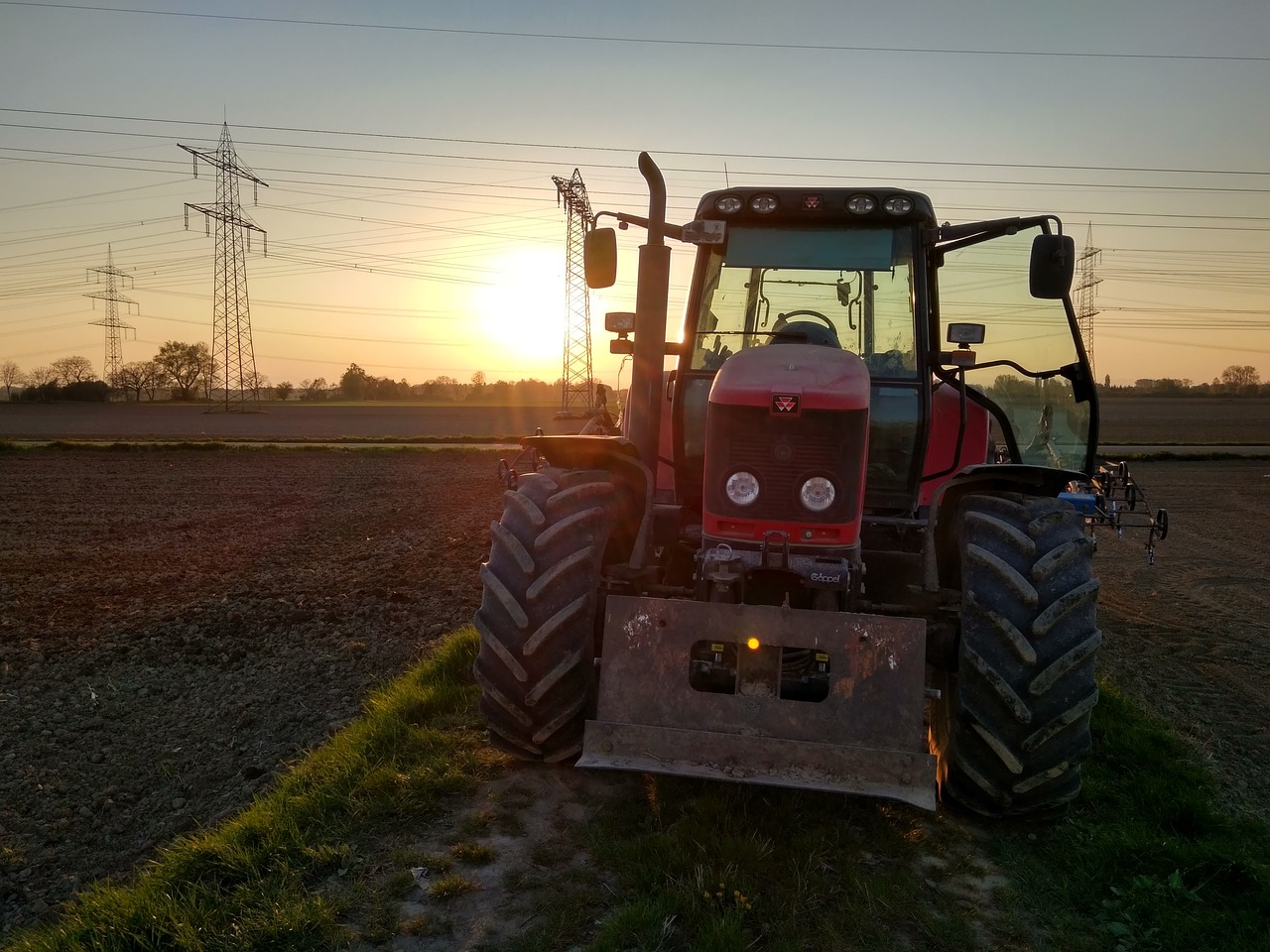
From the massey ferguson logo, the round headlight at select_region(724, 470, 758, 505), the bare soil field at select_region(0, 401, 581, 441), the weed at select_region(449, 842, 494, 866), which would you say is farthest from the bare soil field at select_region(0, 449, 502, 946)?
the bare soil field at select_region(0, 401, 581, 441)

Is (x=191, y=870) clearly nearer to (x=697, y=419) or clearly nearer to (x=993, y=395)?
(x=697, y=419)

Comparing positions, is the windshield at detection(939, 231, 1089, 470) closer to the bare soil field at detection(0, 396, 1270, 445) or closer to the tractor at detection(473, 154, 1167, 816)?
the tractor at detection(473, 154, 1167, 816)

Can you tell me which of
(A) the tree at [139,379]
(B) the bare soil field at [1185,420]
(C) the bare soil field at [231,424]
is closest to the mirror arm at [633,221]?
(B) the bare soil field at [1185,420]

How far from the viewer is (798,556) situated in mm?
3779

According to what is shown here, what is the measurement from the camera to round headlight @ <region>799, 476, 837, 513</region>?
12.3 feet

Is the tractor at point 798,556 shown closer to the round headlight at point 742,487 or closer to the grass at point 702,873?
the round headlight at point 742,487

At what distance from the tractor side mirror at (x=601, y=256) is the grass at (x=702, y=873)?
95.4 inches

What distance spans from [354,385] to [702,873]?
97012mm

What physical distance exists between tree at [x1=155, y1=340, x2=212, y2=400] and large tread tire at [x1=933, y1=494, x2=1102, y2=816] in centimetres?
8907

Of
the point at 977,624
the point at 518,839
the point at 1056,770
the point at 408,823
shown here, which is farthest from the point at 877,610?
the point at 408,823

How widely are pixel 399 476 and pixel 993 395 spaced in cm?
1445

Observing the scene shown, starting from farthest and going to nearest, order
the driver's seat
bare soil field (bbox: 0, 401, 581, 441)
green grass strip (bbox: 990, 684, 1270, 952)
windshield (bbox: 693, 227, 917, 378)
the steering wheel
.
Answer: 1. bare soil field (bbox: 0, 401, 581, 441)
2. the steering wheel
3. windshield (bbox: 693, 227, 917, 378)
4. the driver's seat
5. green grass strip (bbox: 990, 684, 1270, 952)

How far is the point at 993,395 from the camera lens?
6.48 metres

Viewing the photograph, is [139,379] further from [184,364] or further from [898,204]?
[898,204]
